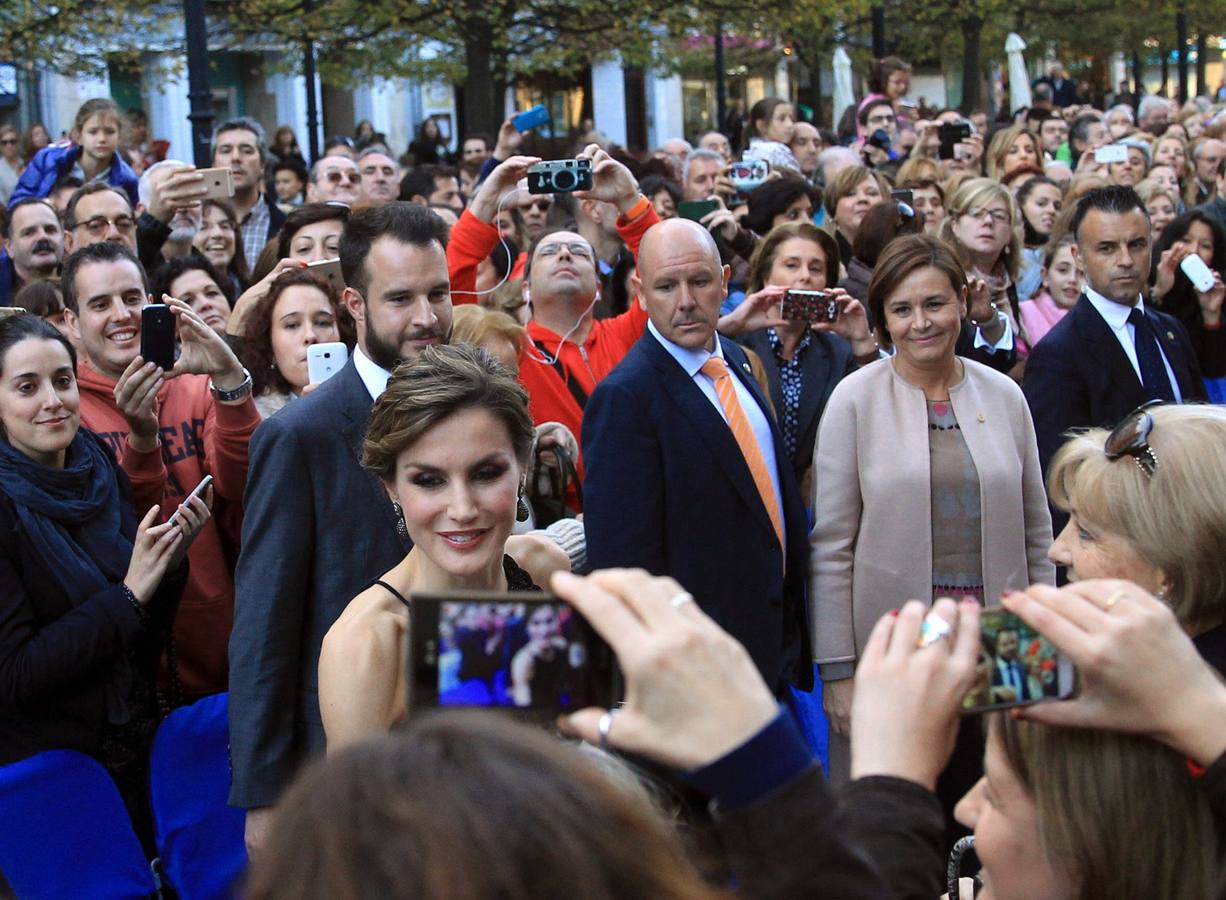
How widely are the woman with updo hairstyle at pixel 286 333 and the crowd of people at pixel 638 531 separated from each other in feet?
0.05

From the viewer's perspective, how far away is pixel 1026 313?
7910mm

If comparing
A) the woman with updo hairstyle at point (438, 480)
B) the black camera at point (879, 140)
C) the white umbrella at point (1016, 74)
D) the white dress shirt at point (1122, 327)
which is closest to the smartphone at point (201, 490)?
the woman with updo hairstyle at point (438, 480)

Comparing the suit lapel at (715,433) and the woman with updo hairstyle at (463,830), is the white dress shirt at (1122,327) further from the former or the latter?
the woman with updo hairstyle at (463,830)

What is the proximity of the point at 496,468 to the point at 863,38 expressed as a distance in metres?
30.1

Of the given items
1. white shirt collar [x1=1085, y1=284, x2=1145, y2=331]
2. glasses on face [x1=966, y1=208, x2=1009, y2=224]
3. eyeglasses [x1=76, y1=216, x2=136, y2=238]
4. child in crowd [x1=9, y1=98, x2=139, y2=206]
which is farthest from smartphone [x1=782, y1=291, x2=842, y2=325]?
child in crowd [x1=9, y1=98, x2=139, y2=206]

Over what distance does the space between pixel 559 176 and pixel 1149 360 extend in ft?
7.97

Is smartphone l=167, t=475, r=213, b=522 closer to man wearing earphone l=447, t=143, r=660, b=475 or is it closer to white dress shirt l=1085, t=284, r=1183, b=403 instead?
man wearing earphone l=447, t=143, r=660, b=475

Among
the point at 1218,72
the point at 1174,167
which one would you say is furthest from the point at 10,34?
the point at 1218,72

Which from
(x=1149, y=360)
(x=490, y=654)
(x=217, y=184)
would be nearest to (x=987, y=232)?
(x=1149, y=360)

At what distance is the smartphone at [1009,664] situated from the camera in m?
1.75

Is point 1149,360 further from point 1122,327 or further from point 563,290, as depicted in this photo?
point 563,290

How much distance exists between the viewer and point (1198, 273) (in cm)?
810

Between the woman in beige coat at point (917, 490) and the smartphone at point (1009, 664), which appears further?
the woman in beige coat at point (917, 490)

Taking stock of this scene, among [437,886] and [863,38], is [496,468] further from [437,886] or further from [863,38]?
[863,38]
